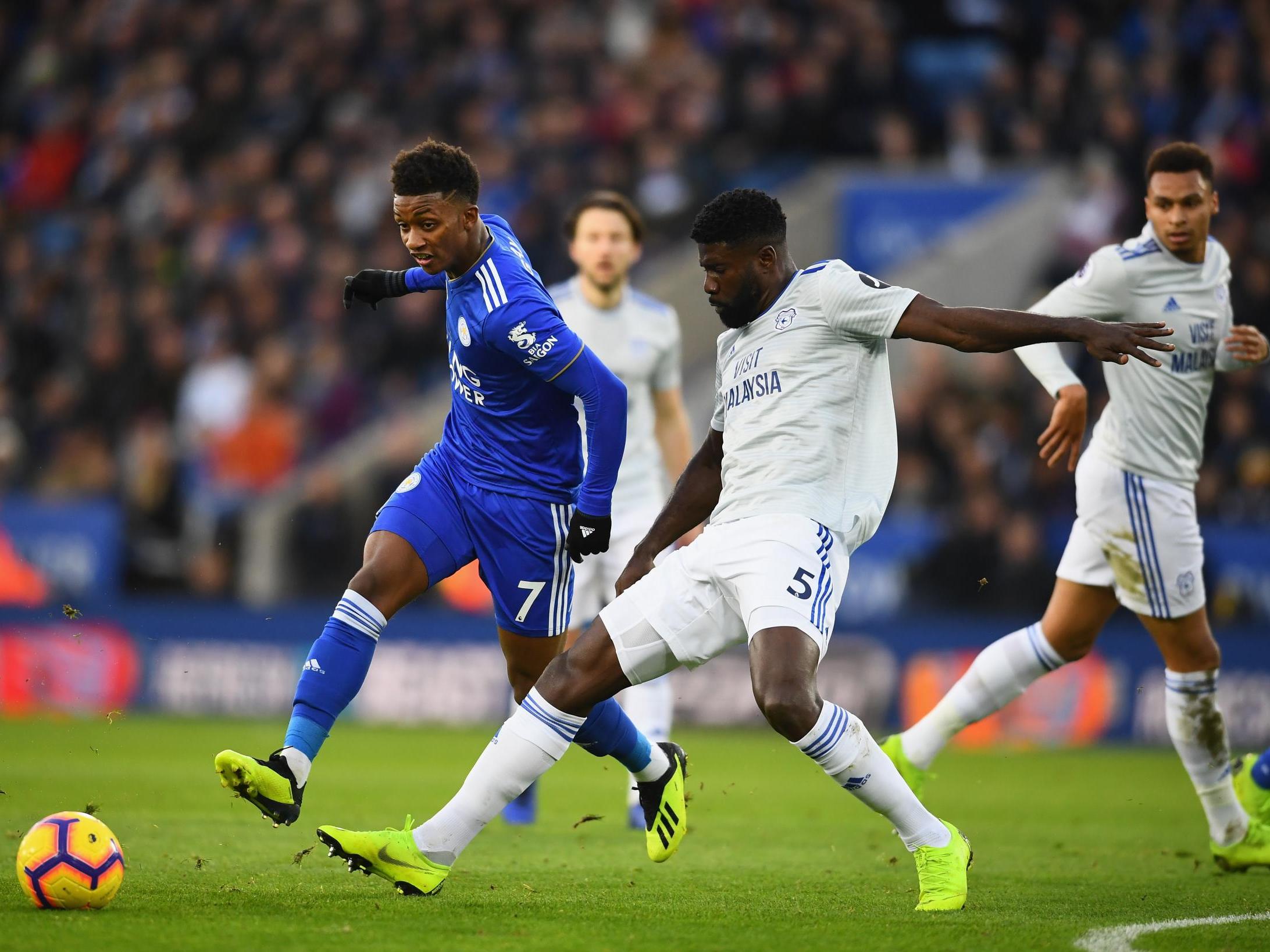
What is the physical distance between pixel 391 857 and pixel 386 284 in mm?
2385

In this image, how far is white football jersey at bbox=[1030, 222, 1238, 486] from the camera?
7.20 meters

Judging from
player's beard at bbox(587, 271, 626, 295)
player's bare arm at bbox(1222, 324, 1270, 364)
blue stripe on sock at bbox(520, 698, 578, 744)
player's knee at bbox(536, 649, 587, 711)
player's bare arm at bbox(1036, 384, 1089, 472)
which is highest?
player's beard at bbox(587, 271, 626, 295)

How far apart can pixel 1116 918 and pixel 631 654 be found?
1857mm

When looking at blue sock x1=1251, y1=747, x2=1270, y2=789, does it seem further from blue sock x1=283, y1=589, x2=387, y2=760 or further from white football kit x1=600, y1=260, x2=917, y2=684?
blue sock x1=283, y1=589, x2=387, y2=760

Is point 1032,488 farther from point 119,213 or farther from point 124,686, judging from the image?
point 119,213

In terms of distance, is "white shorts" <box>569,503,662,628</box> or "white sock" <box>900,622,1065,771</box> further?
"white shorts" <box>569,503,662,628</box>

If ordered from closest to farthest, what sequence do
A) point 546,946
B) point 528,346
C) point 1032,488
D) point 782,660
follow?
point 546,946 < point 782,660 < point 528,346 < point 1032,488

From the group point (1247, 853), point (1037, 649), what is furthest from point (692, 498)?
point (1247, 853)

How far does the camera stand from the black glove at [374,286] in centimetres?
681

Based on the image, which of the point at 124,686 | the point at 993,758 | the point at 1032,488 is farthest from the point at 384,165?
the point at 993,758

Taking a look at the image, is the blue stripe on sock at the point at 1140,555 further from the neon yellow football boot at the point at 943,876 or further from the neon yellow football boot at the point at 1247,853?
the neon yellow football boot at the point at 943,876

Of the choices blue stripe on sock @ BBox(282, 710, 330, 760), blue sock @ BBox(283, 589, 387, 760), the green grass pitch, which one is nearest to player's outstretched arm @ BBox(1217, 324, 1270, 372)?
the green grass pitch

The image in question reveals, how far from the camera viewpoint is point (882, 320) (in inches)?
220

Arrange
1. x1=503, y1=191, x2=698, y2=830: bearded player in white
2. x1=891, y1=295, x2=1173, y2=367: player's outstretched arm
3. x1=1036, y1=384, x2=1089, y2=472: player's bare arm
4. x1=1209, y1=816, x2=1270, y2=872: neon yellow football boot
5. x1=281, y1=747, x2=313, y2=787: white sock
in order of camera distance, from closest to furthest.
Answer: x1=891, y1=295, x2=1173, y2=367: player's outstretched arm < x1=281, y1=747, x2=313, y2=787: white sock < x1=1036, y1=384, x2=1089, y2=472: player's bare arm < x1=1209, y1=816, x2=1270, y2=872: neon yellow football boot < x1=503, y1=191, x2=698, y2=830: bearded player in white
